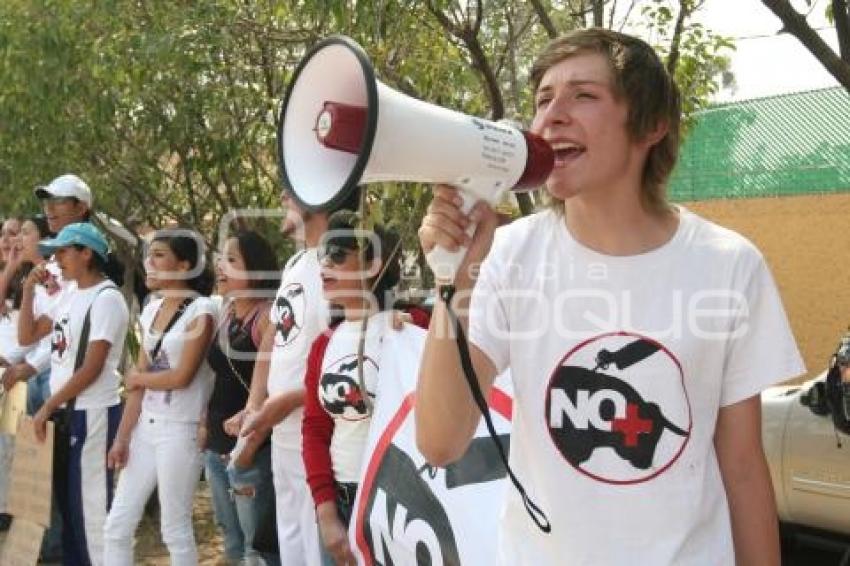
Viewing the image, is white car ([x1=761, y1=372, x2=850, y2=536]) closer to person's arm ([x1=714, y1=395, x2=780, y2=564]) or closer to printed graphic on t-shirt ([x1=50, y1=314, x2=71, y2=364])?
person's arm ([x1=714, y1=395, x2=780, y2=564])

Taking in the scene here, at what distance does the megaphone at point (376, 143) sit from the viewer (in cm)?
138

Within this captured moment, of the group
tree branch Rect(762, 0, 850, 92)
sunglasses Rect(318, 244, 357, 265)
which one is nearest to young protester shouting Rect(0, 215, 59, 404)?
sunglasses Rect(318, 244, 357, 265)

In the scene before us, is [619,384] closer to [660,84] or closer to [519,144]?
[519,144]

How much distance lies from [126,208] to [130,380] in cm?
390

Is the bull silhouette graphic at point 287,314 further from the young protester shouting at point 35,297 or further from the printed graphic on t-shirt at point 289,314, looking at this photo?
the young protester shouting at point 35,297

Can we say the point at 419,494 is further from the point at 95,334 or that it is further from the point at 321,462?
the point at 95,334

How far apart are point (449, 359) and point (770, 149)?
875cm

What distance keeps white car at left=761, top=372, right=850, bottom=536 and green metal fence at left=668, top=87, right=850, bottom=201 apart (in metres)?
4.36

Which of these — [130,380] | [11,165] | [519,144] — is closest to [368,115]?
[519,144]

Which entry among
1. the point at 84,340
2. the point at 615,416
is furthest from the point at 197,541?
the point at 615,416

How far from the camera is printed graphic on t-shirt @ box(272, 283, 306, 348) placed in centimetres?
355

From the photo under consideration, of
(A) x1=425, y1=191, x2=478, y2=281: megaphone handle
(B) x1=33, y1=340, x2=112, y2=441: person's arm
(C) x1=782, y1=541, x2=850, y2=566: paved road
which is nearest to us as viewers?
(A) x1=425, y1=191, x2=478, y2=281: megaphone handle

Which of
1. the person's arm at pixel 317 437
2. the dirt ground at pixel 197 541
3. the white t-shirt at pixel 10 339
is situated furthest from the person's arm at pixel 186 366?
the white t-shirt at pixel 10 339

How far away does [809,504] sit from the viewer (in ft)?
15.6
